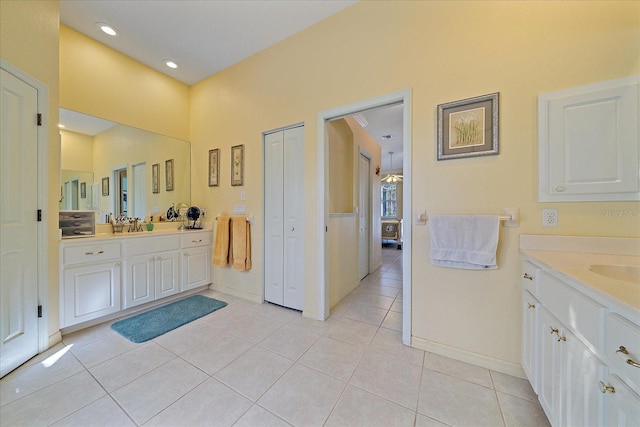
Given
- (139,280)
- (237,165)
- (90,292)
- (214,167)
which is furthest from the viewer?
(214,167)

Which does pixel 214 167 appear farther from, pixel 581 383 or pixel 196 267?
pixel 581 383

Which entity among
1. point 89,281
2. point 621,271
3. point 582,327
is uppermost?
point 621,271

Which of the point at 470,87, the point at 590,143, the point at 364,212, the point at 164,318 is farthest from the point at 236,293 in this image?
the point at 590,143

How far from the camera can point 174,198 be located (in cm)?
324

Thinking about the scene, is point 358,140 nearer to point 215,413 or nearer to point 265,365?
point 265,365

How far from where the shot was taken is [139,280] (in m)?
2.46

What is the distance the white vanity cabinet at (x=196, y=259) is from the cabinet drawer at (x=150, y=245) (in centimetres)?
13

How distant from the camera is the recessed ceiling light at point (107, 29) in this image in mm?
2312

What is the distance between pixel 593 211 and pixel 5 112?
3.83 metres

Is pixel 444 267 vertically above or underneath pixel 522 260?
underneath

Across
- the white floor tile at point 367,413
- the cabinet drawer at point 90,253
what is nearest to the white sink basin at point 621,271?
the white floor tile at point 367,413

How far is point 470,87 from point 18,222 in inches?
134

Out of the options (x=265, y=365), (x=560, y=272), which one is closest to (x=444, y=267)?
(x=560, y=272)

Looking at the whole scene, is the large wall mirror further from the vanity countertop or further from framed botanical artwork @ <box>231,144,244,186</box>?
the vanity countertop
